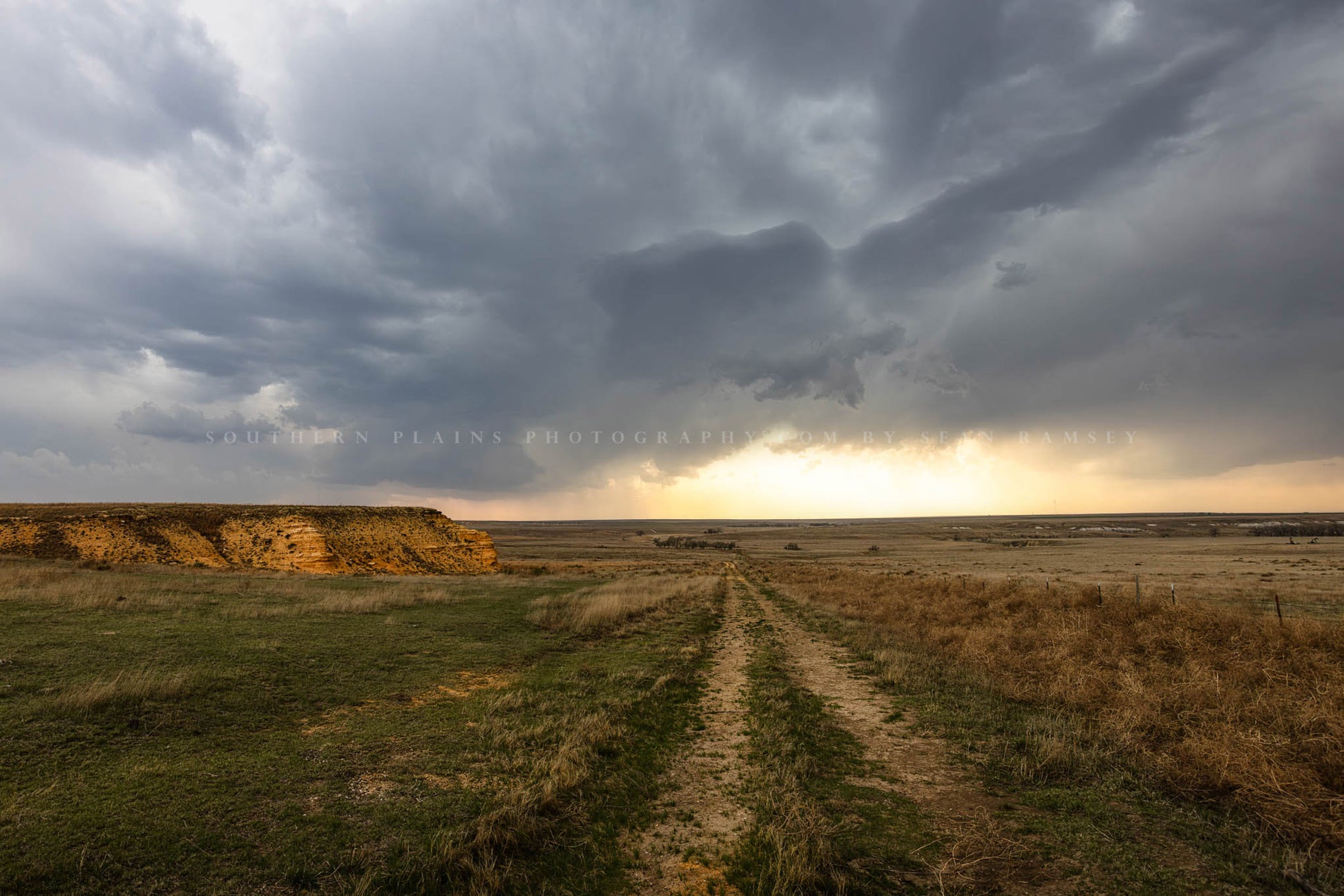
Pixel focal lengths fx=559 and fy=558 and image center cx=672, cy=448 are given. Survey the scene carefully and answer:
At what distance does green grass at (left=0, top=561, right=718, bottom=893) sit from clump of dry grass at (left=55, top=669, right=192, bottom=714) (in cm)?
4

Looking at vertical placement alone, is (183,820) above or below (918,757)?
above

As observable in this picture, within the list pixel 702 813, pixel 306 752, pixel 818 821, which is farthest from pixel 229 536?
pixel 818 821

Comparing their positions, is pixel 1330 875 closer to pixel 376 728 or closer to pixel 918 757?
pixel 918 757

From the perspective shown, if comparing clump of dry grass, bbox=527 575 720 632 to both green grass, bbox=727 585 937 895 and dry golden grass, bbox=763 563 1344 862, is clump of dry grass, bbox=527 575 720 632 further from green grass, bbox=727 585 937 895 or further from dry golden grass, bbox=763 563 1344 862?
green grass, bbox=727 585 937 895

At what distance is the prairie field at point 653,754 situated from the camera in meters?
5.95

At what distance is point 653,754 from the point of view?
9555mm

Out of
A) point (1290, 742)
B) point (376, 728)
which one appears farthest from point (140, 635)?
point (1290, 742)

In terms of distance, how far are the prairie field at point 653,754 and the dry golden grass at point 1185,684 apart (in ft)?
0.22

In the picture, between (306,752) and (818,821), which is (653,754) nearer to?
(818,821)

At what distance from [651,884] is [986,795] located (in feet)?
17.3

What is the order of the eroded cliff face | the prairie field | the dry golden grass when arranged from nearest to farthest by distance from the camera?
the prairie field < the dry golden grass < the eroded cliff face

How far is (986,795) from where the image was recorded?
8164 millimetres

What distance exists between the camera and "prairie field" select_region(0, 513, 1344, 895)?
19.5 feet

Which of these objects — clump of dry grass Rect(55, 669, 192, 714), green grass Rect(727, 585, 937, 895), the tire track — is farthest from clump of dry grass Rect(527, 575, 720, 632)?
clump of dry grass Rect(55, 669, 192, 714)
